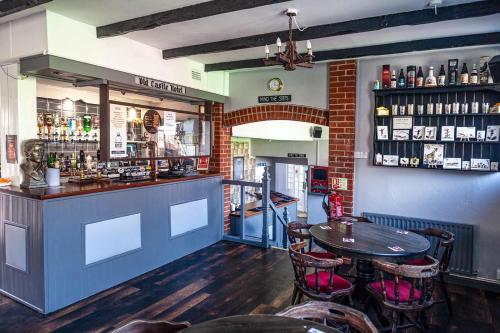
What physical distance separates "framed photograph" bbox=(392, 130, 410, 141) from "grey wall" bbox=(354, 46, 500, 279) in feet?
1.06

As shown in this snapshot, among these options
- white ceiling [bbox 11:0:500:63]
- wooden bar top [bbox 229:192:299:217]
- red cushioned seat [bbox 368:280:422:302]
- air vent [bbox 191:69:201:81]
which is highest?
white ceiling [bbox 11:0:500:63]

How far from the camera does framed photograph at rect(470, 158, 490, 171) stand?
413 centimetres

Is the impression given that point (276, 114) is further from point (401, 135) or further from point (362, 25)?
point (362, 25)

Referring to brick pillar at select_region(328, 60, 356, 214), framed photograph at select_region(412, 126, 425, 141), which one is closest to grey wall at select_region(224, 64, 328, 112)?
brick pillar at select_region(328, 60, 356, 214)

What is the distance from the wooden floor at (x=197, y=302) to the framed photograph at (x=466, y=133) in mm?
1749

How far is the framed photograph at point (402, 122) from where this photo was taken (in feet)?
14.8

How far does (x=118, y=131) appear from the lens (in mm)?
4336

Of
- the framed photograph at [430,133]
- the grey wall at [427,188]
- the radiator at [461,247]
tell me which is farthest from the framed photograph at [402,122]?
the radiator at [461,247]

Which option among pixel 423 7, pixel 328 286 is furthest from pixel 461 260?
pixel 423 7

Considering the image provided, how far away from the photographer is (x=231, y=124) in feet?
19.6

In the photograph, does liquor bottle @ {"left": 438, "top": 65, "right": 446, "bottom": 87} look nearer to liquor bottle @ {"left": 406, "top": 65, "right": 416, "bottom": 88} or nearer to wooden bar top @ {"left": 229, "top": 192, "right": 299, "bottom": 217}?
liquor bottle @ {"left": 406, "top": 65, "right": 416, "bottom": 88}

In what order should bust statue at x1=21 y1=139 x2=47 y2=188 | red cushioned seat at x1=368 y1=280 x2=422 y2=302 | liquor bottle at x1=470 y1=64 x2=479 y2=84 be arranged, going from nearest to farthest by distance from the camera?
red cushioned seat at x1=368 y1=280 x2=422 y2=302 < bust statue at x1=21 y1=139 x2=47 y2=188 < liquor bottle at x1=470 y1=64 x2=479 y2=84

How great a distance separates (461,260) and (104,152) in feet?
14.5

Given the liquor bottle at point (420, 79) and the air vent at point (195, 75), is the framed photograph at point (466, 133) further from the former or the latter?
the air vent at point (195, 75)
